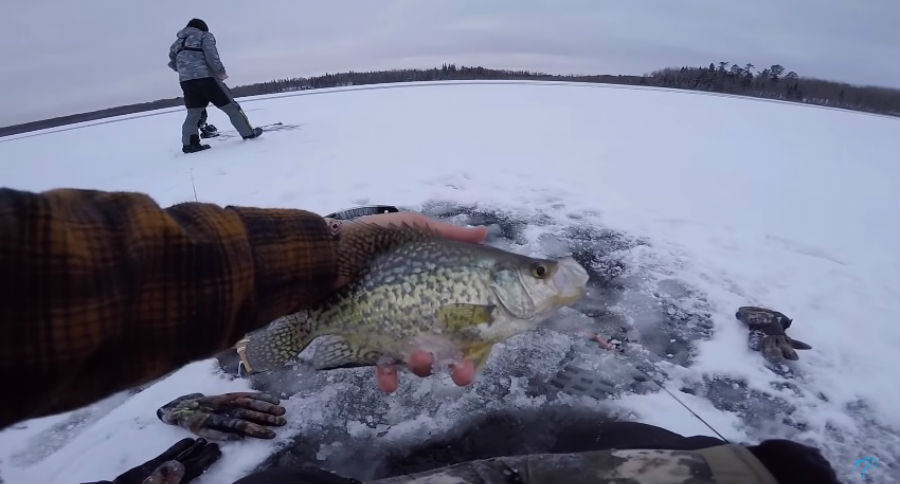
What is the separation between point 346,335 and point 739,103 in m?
14.8

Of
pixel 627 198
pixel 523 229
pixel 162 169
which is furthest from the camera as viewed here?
pixel 162 169

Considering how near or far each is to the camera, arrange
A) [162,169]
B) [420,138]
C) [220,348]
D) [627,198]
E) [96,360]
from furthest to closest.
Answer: [420,138]
[162,169]
[627,198]
[220,348]
[96,360]

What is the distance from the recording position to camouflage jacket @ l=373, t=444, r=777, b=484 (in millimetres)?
1642

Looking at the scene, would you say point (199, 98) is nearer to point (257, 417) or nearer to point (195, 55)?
point (195, 55)

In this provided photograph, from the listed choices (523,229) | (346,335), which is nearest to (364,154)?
(523,229)

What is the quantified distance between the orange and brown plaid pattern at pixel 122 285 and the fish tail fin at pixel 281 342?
6.7 inches

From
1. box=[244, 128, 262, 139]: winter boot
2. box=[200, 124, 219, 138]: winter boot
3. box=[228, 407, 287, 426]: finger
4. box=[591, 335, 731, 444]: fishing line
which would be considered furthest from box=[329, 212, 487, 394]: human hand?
box=[200, 124, 219, 138]: winter boot

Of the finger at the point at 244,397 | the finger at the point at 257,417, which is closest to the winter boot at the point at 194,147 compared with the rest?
the finger at the point at 244,397

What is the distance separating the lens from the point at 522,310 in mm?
2076

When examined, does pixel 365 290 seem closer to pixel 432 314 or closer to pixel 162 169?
pixel 432 314

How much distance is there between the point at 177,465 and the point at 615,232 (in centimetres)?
402

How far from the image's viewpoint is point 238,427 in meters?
2.49

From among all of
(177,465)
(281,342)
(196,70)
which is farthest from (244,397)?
(196,70)

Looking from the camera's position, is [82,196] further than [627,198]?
No
